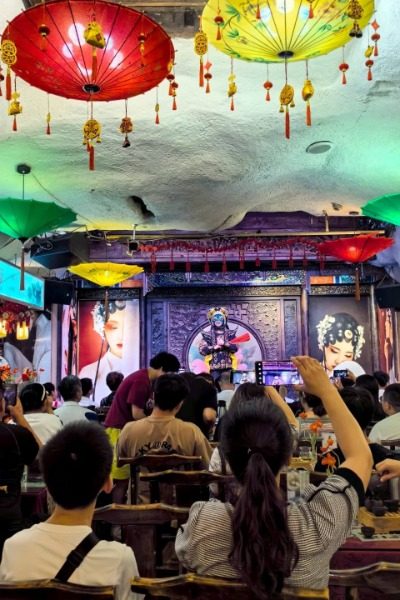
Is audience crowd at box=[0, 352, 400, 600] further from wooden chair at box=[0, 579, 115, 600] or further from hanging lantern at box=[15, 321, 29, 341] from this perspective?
hanging lantern at box=[15, 321, 29, 341]

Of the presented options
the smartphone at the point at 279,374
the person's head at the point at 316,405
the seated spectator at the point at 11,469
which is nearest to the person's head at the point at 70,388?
the person's head at the point at 316,405

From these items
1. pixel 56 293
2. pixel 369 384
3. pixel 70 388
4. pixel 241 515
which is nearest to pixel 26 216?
pixel 70 388

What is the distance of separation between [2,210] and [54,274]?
5413 millimetres

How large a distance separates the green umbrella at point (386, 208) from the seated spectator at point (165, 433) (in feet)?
12.8

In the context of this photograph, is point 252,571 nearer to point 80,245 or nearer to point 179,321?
point 80,245

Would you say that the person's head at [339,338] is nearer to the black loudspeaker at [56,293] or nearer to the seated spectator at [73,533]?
the black loudspeaker at [56,293]

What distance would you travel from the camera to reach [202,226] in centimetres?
935

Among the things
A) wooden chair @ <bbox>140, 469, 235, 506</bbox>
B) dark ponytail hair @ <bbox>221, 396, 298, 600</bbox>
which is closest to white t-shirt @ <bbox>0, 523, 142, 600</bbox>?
dark ponytail hair @ <bbox>221, 396, 298, 600</bbox>

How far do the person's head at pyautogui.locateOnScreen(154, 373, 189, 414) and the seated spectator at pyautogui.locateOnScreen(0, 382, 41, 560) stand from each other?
90 centimetres

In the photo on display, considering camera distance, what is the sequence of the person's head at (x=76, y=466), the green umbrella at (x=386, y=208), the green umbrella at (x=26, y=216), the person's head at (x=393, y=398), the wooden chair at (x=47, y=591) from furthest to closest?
1. the green umbrella at (x=386, y=208)
2. the green umbrella at (x=26, y=216)
3. the person's head at (x=393, y=398)
4. the person's head at (x=76, y=466)
5. the wooden chair at (x=47, y=591)

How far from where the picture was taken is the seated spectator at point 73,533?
1645 mm

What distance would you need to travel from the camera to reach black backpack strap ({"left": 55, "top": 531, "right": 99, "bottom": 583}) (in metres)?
1.62

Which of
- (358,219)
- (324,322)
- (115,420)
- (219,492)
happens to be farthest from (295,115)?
(324,322)

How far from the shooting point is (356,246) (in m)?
8.39
